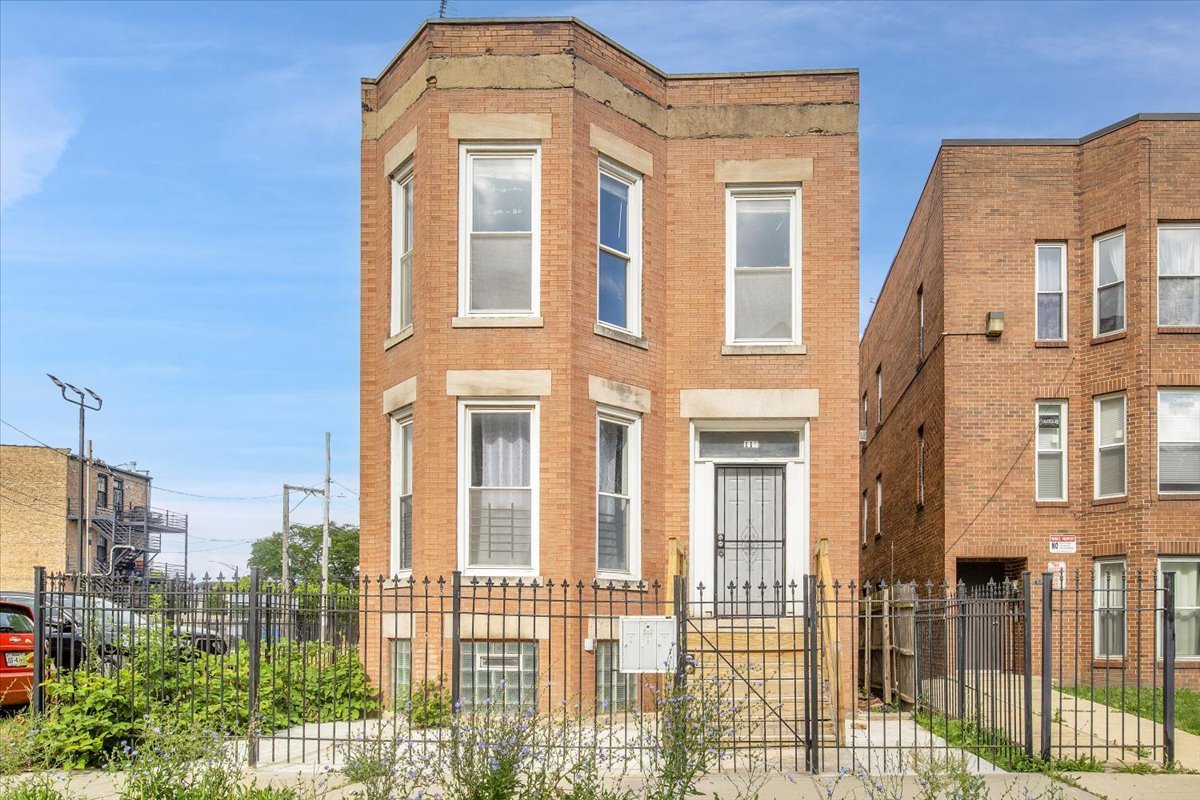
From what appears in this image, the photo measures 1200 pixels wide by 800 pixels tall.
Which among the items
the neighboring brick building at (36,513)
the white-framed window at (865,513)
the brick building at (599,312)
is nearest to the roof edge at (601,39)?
the brick building at (599,312)

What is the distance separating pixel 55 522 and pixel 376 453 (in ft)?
170

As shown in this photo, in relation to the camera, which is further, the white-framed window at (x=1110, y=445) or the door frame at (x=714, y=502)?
the white-framed window at (x=1110, y=445)

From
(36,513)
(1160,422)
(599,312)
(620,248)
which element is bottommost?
(36,513)

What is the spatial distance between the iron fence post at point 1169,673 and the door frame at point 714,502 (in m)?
5.23

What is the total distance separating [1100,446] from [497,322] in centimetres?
1170

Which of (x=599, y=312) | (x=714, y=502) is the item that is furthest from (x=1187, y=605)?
(x=599, y=312)

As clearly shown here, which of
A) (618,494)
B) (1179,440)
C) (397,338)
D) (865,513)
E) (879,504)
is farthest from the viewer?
(865,513)

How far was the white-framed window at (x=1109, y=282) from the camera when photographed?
2167cm

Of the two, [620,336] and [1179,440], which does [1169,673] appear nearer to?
[620,336]

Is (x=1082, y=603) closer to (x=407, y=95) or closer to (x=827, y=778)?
(x=827, y=778)

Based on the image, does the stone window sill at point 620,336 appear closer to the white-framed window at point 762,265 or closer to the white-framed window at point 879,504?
the white-framed window at point 762,265

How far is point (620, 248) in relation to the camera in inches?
666

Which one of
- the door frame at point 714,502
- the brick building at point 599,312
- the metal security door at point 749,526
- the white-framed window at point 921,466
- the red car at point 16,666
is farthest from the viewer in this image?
the white-framed window at point 921,466

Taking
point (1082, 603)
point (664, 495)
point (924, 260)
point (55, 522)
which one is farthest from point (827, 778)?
point (55, 522)
